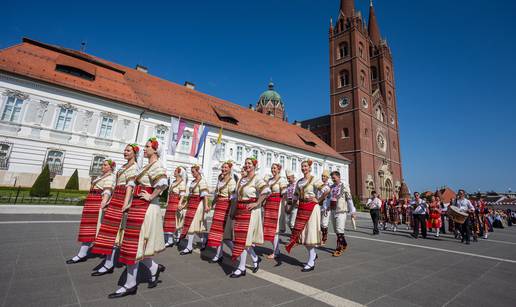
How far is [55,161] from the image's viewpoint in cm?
1716

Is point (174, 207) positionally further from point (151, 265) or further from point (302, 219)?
point (302, 219)

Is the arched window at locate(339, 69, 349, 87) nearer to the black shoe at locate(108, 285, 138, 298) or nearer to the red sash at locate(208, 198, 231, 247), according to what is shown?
the red sash at locate(208, 198, 231, 247)

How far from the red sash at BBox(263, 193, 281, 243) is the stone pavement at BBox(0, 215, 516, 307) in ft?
2.17

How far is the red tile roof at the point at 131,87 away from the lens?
681 inches

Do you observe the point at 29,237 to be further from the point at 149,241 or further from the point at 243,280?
the point at 243,280

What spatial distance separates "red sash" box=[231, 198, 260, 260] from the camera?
4.17 metres

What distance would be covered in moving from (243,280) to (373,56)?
61.5 metres

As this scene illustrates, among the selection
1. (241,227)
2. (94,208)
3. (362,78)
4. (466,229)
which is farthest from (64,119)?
(362,78)

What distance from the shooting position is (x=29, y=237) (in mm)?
6191

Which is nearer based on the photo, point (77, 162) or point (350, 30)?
point (77, 162)

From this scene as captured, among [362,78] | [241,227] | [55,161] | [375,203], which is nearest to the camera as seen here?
[241,227]

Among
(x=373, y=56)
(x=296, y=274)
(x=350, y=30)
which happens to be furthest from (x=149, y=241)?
(x=373, y=56)

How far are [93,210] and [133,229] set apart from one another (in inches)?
89.1

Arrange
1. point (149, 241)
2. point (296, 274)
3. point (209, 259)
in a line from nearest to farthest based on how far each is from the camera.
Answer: point (149, 241) → point (296, 274) → point (209, 259)
